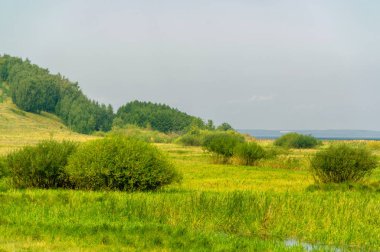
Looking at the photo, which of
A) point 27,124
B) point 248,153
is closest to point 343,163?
point 248,153

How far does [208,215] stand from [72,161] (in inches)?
355

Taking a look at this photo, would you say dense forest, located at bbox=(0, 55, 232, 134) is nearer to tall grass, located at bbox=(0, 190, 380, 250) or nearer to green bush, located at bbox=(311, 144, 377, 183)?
green bush, located at bbox=(311, 144, 377, 183)

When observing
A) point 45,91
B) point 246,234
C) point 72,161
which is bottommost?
point 246,234

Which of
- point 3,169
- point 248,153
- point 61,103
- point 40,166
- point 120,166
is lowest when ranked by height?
point 3,169

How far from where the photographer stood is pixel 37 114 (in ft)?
578

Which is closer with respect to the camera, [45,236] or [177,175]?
[45,236]

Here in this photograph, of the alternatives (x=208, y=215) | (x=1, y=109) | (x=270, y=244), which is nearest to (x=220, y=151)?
(x=208, y=215)

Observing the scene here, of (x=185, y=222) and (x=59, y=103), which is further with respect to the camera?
(x=59, y=103)

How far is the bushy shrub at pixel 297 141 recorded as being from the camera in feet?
362

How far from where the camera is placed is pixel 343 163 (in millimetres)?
31859

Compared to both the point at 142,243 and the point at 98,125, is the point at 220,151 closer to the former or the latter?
the point at 142,243

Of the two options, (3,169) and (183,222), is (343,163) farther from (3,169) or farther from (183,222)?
(3,169)

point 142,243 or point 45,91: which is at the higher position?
point 45,91

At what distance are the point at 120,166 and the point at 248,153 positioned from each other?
26.0 metres
